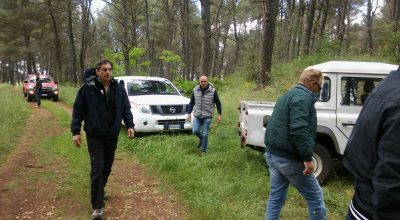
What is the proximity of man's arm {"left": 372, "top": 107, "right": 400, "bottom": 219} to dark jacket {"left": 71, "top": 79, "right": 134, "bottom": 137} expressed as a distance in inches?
148

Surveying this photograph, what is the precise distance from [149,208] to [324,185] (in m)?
2.91

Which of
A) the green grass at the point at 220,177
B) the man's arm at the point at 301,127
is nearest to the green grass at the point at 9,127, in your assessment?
the green grass at the point at 220,177

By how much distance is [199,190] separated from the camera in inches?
229

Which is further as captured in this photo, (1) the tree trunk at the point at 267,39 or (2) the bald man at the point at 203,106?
(1) the tree trunk at the point at 267,39

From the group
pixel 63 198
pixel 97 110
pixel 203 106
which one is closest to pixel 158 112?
pixel 203 106

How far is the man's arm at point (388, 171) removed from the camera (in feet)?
5.45

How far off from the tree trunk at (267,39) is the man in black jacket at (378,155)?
12.8m

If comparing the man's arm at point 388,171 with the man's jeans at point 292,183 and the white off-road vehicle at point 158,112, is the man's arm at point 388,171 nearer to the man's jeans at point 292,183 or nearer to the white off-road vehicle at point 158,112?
the man's jeans at point 292,183

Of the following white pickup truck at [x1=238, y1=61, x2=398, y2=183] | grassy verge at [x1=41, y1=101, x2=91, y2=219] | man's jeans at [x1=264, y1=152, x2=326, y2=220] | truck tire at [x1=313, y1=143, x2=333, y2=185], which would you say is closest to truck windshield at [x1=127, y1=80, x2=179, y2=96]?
grassy verge at [x1=41, y1=101, x2=91, y2=219]

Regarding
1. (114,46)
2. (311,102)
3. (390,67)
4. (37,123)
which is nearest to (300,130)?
(311,102)

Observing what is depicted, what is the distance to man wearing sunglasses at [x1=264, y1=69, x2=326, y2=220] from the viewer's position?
11.7 feet

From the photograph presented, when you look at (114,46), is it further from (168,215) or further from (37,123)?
(168,215)

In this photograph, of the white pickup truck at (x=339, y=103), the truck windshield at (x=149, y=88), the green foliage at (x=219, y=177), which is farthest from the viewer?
the truck windshield at (x=149, y=88)

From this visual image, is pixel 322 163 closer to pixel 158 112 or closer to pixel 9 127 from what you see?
pixel 158 112
